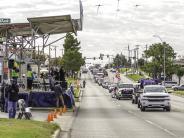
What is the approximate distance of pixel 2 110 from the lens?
3353 cm

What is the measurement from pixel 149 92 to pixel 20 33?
9.53 m

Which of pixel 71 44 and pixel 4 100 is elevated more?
pixel 71 44

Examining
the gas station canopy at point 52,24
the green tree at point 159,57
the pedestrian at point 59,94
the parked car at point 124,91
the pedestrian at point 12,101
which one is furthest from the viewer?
the green tree at point 159,57

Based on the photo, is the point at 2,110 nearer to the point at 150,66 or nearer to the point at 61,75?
the point at 61,75

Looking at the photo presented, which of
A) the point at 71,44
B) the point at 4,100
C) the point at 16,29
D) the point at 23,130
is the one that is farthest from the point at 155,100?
the point at 71,44

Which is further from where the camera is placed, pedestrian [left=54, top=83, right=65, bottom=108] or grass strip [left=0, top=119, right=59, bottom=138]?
pedestrian [left=54, top=83, right=65, bottom=108]

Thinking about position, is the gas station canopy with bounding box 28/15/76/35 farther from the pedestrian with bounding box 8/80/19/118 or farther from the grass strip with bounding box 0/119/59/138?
the grass strip with bounding box 0/119/59/138

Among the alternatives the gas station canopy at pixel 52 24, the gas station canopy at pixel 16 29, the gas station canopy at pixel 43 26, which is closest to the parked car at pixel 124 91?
the gas station canopy at pixel 52 24

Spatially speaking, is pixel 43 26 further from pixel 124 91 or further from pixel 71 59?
pixel 71 59

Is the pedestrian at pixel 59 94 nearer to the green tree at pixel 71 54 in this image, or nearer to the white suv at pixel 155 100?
the white suv at pixel 155 100

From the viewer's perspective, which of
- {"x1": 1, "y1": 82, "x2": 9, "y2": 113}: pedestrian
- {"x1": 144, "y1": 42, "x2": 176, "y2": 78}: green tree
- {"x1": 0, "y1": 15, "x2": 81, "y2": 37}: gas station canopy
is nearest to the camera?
{"x1": 1, "y1": 82, "x2": 9, "y2": 113}: pedestrian

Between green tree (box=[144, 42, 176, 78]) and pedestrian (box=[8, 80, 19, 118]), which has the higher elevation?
green tree (box=[144, 42, 176, 78])

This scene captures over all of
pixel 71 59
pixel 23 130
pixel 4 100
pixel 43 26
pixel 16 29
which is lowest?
pixel 23 130

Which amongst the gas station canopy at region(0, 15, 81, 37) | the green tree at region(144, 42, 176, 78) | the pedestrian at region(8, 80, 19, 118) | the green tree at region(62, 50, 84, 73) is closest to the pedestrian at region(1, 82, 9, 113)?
the gas station canopy at region(0, 15, 81, 37)
